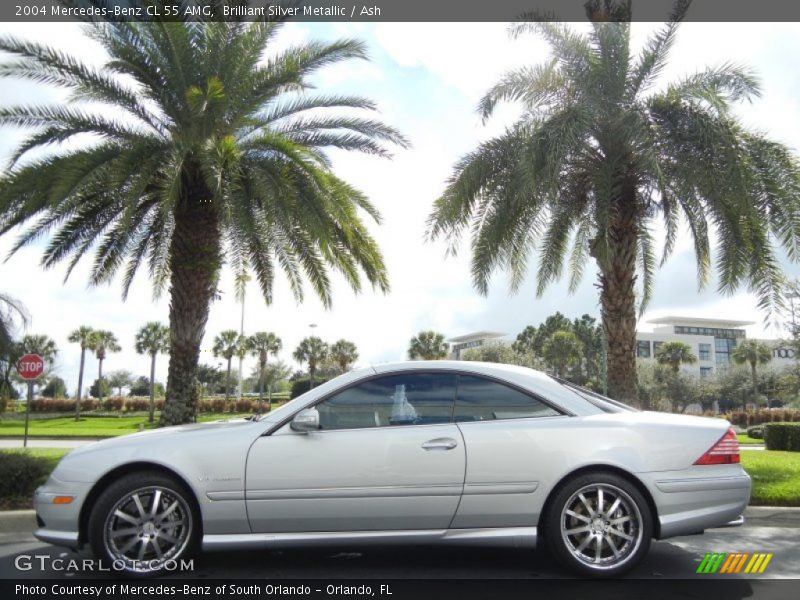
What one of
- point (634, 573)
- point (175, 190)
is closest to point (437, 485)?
point (634, 573)

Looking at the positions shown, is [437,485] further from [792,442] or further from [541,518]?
[792,442]

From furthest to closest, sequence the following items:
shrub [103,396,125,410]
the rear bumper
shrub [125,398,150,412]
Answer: shrub [125,398,150,412], shrub [103,396,125,410], the rear bumper

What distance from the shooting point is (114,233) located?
41.5ft

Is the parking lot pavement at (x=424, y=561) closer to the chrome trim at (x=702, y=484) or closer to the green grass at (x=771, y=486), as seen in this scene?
the chrome trim at (x=702, y=484)

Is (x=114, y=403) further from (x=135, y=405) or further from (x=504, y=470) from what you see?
(x=504, y=470)

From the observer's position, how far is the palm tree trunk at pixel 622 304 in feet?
39.1

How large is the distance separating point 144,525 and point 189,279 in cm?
771

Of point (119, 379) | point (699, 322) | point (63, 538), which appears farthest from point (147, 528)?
point (699, 322)

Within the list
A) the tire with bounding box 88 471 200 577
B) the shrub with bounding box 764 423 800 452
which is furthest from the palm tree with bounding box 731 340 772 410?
the tire with bounding box 88 471 200 577

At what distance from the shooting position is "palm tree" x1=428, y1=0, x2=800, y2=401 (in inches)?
425

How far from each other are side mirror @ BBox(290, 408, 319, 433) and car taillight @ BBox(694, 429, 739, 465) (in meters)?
2.62

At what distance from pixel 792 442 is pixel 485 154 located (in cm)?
1245

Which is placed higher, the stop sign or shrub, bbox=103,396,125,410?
the stop sign
